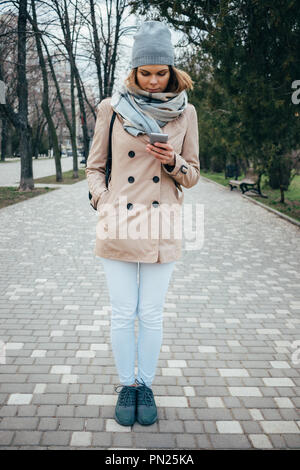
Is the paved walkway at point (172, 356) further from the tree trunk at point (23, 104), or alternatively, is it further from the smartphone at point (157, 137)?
the tree trunk at point (23, 104)

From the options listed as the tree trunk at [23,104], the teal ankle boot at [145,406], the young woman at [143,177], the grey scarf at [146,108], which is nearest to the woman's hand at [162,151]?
the young woman at [143,177]

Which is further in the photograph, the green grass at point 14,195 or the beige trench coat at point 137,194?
the green grass at point 14,195

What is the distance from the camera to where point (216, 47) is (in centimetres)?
825

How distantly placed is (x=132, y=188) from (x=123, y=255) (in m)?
0.39

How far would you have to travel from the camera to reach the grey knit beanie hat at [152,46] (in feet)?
7.30

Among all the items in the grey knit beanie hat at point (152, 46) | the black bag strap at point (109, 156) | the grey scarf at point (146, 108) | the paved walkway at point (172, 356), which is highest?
the grey knit beanie hat at point (152, 46)

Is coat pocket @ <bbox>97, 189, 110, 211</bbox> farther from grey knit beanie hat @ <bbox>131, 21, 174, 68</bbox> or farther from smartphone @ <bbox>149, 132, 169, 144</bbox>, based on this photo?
Answer: grey knit beanie hat @ <bbox>131, 21, 174, 68</bbox>

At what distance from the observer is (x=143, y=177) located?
2301mm

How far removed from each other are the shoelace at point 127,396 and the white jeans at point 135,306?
1.9 inches

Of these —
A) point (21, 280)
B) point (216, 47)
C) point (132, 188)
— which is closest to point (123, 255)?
point (132, 188)

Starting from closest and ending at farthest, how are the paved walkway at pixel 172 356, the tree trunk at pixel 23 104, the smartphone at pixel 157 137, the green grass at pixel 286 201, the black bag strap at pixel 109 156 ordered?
the smartphone at pixel 157 137 → the black bag strap at pixel 109 156 → the paved walkway at pixel 172 356 → the green grass at pixel 286 201 → the tree trunk at pixel 23 104

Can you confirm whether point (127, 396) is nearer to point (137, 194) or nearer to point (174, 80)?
point (137, 194)

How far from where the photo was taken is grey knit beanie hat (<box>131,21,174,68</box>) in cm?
223

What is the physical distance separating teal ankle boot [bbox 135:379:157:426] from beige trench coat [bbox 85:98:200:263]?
2.96 ft
